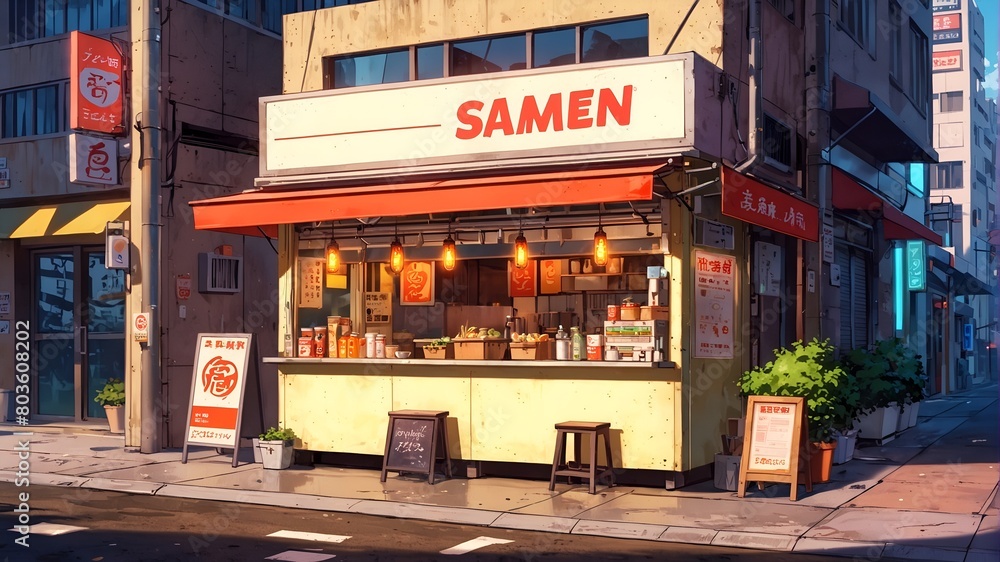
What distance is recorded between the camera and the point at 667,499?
11.7 m

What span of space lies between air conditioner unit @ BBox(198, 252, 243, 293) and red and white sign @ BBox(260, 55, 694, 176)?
3.03 meters

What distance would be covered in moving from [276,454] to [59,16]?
10.1 metres

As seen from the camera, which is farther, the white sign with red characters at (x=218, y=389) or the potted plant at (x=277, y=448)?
the white sign with red characters at (x=218, y=389)

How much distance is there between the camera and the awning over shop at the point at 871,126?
57.6 ft

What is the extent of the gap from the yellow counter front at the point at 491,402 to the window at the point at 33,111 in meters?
8.06

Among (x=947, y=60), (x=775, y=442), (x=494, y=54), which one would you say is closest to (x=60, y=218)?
(x=494, y=54)

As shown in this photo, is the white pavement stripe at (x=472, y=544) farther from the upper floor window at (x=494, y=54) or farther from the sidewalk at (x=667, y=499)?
the upper floor window at (x=494, y=54)

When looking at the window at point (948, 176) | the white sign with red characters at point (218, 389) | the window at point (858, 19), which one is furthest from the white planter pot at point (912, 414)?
the window at point (948, 176)

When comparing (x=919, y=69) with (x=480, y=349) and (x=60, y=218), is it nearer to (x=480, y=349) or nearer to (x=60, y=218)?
(x=480, y=349)

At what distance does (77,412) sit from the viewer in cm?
1944

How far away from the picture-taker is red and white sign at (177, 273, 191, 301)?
55.0 feet

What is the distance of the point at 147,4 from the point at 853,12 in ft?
40.4

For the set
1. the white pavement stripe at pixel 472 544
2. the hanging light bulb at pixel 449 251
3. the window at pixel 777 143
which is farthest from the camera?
the window at pixel 777 143

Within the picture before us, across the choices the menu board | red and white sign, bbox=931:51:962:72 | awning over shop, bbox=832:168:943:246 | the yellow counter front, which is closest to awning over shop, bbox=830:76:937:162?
awning over shop, bbox=832:168:943:246
